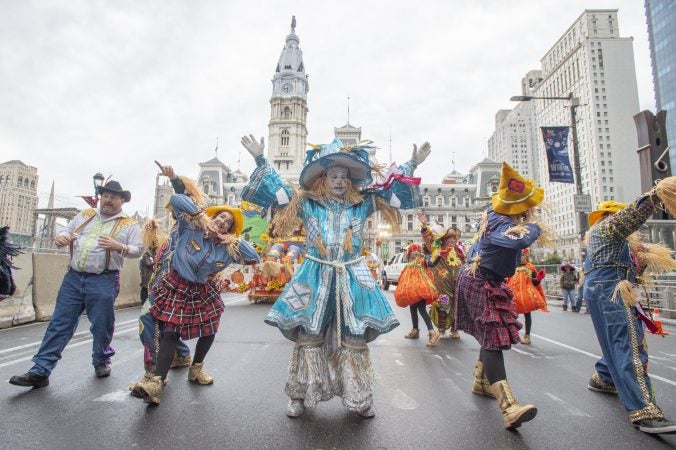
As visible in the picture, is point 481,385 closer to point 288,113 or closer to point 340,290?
point 340,290

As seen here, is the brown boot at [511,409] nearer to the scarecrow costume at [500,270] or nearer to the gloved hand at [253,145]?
the scarecrow costume at [500,270]

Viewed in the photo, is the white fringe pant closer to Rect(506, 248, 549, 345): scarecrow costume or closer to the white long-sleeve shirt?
the white long-sleeve shirt

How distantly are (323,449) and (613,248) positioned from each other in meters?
2.79

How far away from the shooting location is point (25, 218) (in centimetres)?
3150

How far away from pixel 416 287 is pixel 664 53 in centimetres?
10539

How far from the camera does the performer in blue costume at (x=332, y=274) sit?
300 cm

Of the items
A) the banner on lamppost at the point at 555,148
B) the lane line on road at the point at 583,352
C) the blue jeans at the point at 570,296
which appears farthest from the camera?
the blue jeans at the point at 570,296

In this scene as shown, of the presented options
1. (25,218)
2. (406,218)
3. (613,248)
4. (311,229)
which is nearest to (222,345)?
(311,229)

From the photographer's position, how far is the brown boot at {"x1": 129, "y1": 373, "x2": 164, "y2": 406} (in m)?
3.04

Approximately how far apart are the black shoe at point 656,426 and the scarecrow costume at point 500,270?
0.92m

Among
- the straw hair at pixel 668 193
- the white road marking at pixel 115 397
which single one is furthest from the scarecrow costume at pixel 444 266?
the white road marking at pixel 115 397

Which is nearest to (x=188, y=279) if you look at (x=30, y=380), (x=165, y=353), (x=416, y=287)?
(x=165, y=353)

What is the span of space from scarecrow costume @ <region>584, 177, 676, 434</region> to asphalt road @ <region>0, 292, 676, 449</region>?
24 centimetres

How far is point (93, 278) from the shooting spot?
12.9ft
